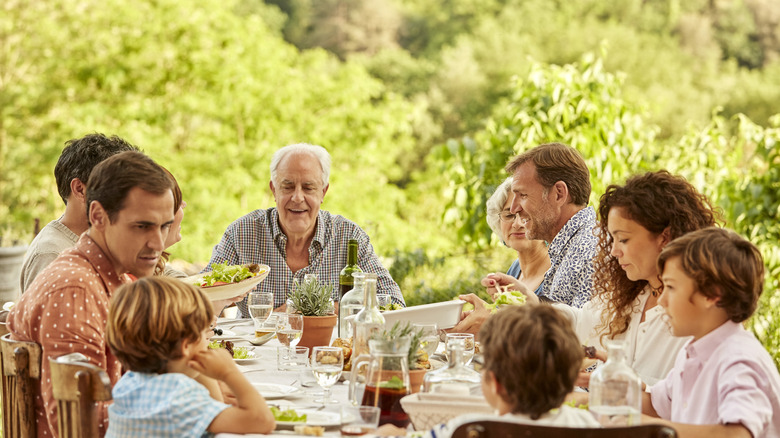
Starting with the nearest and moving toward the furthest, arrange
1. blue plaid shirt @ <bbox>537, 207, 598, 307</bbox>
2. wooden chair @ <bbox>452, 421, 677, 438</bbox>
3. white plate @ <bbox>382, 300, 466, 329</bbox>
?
wooden chair @ <bbox>452, 421, 677, 438</bbox>, white plate @ <bbox>382, 300, 466, 329</bbox>, blue plaid shirt @ <bbox>537, 207, 598, 307</bbox>

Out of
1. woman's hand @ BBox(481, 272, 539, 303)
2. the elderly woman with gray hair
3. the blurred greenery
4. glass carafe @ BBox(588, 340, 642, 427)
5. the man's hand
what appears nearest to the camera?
glass carafe @ BBox(588, 340, 642, 427)

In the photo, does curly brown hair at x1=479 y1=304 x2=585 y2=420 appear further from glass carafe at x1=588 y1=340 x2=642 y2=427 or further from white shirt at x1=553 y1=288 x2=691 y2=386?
white shirt at x1=553 y1=288 x2=691 y2=386

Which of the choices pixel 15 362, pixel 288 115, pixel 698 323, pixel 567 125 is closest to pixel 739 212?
pixel 567 125

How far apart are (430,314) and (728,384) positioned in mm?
1019

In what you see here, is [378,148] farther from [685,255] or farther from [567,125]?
[685,255]

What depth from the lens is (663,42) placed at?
27031mm

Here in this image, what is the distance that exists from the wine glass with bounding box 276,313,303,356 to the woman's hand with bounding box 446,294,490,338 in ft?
1.94

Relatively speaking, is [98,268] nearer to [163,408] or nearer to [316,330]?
[163,408]

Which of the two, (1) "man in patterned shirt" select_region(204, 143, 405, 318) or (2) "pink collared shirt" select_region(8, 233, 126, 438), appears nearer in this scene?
(2) "pink collared shirt" select_region(8, 233, 126, 438)

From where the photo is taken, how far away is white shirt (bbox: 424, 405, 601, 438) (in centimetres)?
164

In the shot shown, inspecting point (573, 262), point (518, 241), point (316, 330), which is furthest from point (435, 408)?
point (518, 241)

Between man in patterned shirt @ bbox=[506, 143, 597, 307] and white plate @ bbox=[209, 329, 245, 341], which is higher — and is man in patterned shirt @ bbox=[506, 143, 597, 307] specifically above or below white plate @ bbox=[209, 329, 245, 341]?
above

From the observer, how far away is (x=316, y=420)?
2.11 meters

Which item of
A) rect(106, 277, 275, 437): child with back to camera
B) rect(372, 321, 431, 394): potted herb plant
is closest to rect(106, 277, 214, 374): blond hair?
rect(106, 277, 275, 437): child with back to camera
